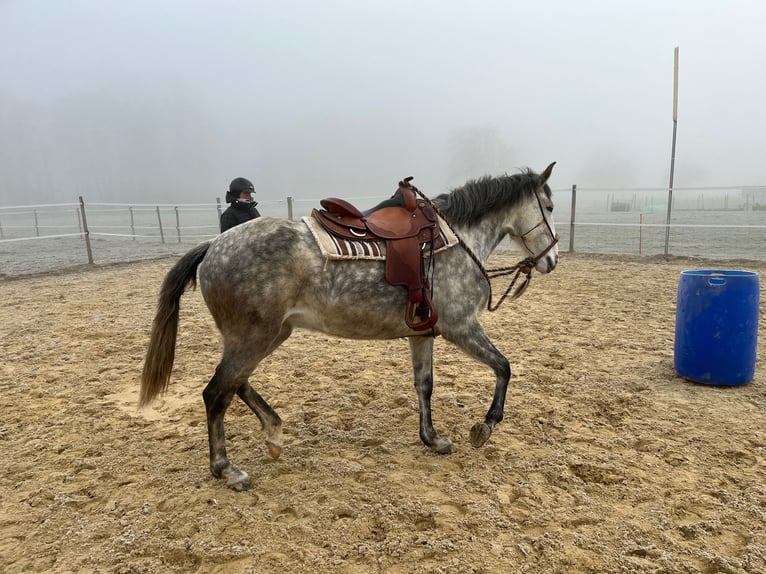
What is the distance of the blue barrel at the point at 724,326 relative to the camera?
12.6 ft

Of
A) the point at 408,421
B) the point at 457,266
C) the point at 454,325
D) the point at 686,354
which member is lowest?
the point at 408,421

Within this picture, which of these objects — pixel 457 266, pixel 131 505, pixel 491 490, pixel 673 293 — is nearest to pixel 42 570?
pixel 131 505

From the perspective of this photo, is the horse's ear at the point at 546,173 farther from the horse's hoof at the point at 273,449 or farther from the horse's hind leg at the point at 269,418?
the horse's hoof at the point at 273,449

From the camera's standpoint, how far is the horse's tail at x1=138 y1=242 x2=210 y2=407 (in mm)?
2869

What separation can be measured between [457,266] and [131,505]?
2344mm

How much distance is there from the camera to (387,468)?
9.50 feet

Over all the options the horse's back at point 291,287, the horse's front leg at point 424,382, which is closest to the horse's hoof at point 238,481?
the horse's back at point 291,287

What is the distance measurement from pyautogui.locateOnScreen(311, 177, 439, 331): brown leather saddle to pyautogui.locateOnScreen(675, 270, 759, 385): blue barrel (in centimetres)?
258

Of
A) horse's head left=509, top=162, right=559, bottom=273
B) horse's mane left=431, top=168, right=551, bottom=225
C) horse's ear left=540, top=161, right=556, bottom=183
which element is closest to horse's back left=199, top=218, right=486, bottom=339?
horse's mane left=431, top=168, right=551, bottom=225

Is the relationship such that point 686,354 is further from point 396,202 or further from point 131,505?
point 131,505

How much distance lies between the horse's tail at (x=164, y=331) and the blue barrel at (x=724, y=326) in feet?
13.0

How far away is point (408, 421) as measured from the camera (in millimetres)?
3557

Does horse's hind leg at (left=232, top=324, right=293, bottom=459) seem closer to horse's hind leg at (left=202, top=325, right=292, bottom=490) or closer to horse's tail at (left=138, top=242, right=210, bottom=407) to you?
horse's hind leg at (left=202, top=325, right=292, bottom=490)

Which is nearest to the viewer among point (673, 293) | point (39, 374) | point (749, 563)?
point (749, 563)
